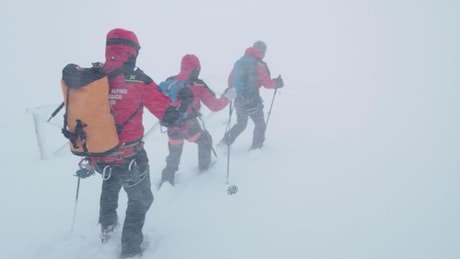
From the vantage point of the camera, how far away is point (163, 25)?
72125 mm

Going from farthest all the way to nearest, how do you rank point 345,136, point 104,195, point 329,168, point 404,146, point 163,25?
point 163,25, point 345,136, point 404,146, point 329,168, point 104,195

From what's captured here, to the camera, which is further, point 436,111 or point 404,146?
point 436,111

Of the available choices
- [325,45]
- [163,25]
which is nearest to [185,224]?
[325,45]

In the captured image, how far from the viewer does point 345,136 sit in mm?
7426

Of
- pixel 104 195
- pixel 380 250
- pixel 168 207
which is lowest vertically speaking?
pixel 168 207

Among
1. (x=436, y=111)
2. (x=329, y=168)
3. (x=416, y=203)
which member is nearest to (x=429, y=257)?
(x=416, y=203)

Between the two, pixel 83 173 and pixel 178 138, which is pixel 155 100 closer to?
pixel 83 173

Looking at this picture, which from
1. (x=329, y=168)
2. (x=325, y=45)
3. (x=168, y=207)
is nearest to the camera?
(x=168, y=207)

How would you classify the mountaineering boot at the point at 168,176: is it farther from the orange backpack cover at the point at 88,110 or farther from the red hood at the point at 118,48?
the red hood at the point at 118,48

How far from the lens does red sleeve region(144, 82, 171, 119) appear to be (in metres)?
3.36

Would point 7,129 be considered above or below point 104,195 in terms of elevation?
below

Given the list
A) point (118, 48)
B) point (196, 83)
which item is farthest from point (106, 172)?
point (196, 83)

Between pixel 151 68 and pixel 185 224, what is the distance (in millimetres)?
29613

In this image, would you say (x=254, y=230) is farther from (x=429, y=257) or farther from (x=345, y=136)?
(x=345, y=136)
